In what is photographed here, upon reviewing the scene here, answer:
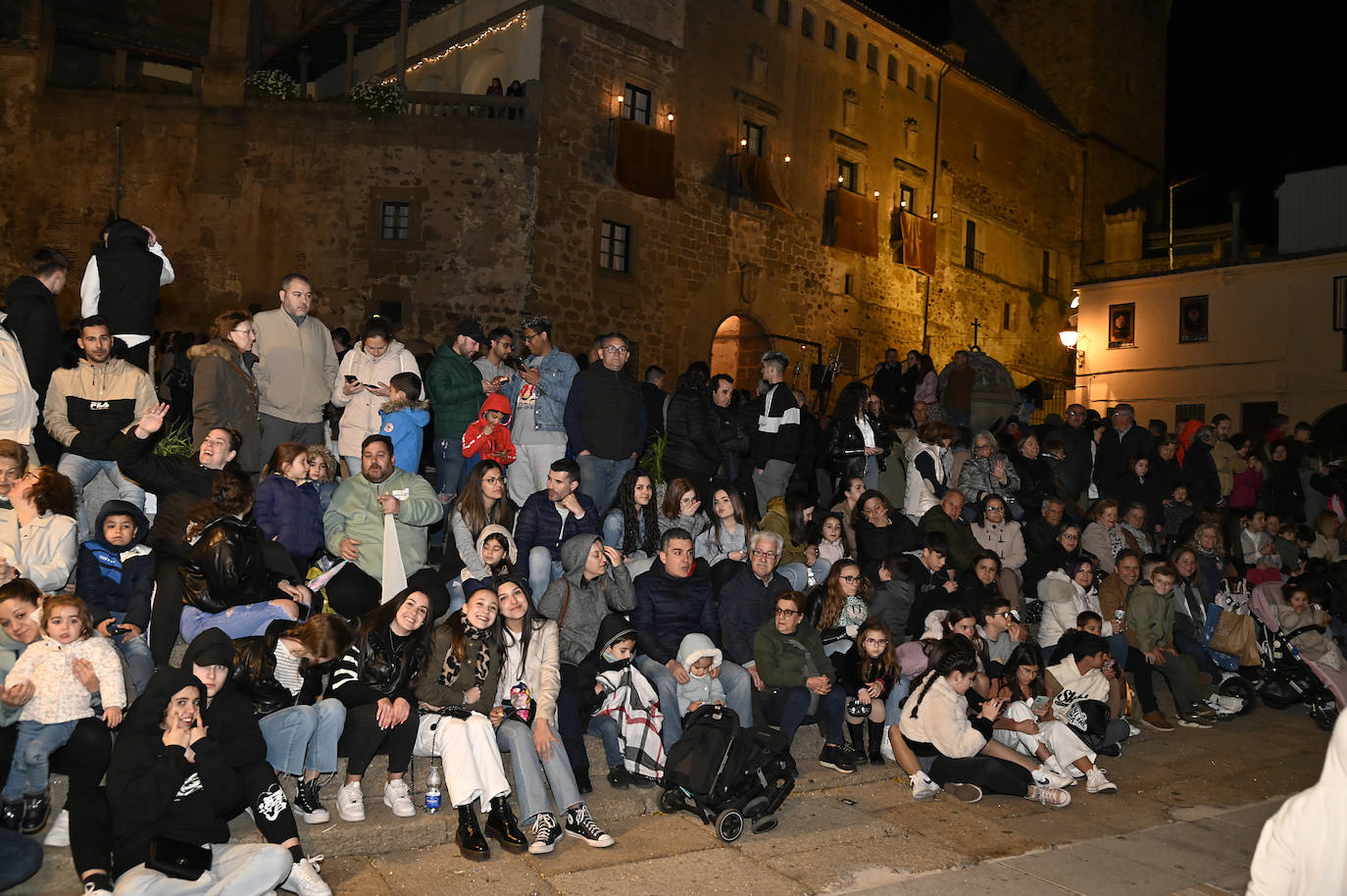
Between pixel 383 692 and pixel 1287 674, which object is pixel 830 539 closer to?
pixel 383 692

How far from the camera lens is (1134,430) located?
13.3m

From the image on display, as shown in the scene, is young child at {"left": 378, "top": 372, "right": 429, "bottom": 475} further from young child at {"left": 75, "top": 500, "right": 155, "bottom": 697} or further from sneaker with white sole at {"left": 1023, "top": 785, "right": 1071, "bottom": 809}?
sneaker with white sole at {"left": 1023, "top": 785, "right": 1071, "bottom": 809}

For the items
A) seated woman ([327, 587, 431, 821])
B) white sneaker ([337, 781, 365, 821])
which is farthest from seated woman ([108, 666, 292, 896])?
seated woman ([327, 587, 431, 821])

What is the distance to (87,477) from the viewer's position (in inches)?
283

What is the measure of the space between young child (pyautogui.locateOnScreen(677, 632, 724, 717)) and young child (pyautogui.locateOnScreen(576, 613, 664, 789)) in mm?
280

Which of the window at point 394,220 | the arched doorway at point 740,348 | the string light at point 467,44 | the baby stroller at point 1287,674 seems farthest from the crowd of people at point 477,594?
the arched doorway at point 740,348

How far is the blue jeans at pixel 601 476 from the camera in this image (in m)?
9.28

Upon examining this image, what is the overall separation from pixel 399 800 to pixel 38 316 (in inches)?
174

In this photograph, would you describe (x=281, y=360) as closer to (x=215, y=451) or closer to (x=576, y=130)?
(x=215, y=451)

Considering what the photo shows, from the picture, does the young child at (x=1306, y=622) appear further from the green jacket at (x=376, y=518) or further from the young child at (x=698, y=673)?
the green jacket at (x=376, y=518)

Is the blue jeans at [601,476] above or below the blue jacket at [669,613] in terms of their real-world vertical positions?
above

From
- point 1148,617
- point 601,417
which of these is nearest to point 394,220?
point 601,417

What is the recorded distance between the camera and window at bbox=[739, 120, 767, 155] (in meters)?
24.7

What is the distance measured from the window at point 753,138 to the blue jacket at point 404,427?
58.1 feet
